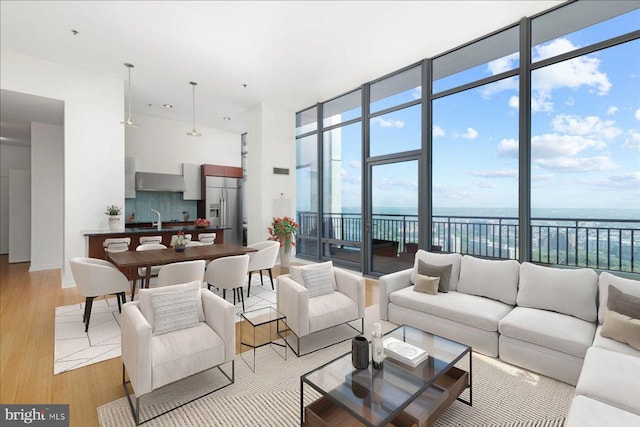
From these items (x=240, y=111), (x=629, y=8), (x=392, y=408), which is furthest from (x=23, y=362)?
(x=629, y=8)

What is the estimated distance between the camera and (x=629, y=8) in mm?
3170

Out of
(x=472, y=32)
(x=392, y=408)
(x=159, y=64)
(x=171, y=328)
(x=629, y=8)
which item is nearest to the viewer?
(x=392, y=408)

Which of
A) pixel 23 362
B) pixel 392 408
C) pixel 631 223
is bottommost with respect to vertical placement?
pixel 23 362

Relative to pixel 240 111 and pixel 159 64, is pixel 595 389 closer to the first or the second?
pixel 159 64

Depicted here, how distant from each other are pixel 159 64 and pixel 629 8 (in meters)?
6.12

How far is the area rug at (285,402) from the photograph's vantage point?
76.4 inches

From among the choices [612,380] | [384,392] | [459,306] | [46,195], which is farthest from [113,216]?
[612,380]

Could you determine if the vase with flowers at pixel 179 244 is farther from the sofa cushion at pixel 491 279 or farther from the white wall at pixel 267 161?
the sofa cushion at pixel 491 279

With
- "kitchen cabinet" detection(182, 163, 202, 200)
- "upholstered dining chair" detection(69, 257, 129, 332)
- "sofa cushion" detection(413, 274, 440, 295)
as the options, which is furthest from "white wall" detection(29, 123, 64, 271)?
"sofa cushion" detection(413, 274, 440, 295)

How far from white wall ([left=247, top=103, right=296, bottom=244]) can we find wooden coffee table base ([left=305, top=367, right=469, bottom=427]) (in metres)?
5.21

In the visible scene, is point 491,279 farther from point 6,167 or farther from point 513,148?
point 6,167

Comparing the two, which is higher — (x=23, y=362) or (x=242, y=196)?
(x=242, y=196)

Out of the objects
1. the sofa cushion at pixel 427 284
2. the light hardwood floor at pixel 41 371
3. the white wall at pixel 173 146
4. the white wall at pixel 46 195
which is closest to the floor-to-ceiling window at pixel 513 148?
the sofa cushion at pixel 427 284

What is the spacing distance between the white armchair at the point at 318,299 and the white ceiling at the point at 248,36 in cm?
306
